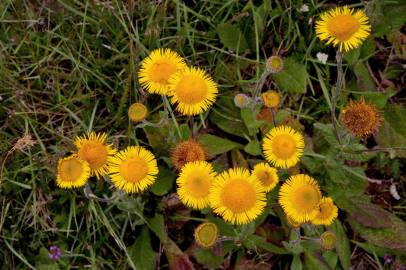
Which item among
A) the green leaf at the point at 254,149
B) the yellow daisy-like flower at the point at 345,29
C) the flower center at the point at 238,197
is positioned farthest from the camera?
the green leaf at the point at 254,149

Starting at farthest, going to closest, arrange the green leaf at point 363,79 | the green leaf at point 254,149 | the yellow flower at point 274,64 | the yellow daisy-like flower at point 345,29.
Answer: the green leaf at point 363,79, the green leaf at point 254,149, the yellow flower at point 274,64, the yellow daisy-like flower at point 345,29

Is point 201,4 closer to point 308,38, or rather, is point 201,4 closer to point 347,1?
point 308,38

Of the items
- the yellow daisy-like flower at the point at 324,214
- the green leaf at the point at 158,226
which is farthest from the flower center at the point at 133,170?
the yellow daisy-like flower at the point at 324,214

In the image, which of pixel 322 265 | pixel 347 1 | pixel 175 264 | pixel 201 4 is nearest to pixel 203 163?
pixel 175 264

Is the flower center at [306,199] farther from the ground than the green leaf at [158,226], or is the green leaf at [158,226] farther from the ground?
the flower center at [306,199]

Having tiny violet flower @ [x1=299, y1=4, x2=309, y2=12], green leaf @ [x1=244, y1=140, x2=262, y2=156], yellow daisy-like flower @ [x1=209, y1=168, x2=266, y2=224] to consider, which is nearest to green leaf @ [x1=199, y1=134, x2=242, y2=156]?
green leaf @ [x1=244, y1=140, x2=262, y2=156]

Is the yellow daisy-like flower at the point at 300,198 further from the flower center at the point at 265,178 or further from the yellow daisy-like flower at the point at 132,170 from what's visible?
the yellow daisy-like flower at the point at 132,170
